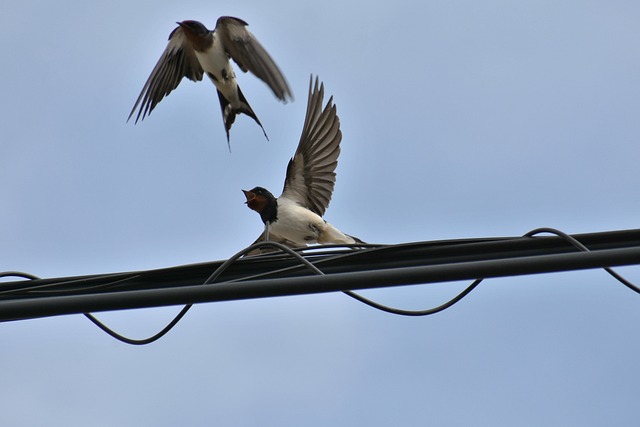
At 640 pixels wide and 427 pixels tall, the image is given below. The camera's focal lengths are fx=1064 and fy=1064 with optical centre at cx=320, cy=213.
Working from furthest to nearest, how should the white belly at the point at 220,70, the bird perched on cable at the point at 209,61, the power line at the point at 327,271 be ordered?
the white belly at the point at 220,70 < the bird perched on cable at the point at 209,61 < the power line at the point at 327,271

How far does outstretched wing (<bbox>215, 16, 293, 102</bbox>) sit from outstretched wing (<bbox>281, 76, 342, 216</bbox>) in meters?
0.89

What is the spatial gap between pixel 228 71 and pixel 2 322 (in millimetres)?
5491

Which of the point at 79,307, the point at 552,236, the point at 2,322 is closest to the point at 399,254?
the point at 552,236

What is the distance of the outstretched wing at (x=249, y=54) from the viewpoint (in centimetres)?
584

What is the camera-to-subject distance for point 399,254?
298 cm

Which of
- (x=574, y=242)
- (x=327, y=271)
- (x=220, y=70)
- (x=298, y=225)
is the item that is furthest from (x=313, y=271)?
(x=220, y=70)

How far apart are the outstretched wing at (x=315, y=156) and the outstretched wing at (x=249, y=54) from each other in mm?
887

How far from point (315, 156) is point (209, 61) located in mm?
Result: 1112

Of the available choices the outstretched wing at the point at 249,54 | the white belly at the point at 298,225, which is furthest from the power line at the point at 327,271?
the white belly at the point at 298,225

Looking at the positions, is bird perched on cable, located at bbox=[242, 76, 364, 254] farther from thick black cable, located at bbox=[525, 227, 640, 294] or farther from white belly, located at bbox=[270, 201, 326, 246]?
thick black cable, located at bbox=[525, 227, 640, 294]

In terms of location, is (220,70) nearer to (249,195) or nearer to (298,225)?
(249,195)

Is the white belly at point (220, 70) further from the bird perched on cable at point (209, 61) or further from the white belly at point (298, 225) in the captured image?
the white belly at point (298, 225)

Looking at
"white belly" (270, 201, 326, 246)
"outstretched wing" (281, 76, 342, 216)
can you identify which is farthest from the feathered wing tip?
"white belly" (270, 201, 326, 246)

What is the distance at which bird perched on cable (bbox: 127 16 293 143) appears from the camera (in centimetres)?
759
